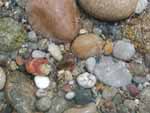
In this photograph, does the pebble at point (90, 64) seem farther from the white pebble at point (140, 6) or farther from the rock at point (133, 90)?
the white pebble at point (140, 6)

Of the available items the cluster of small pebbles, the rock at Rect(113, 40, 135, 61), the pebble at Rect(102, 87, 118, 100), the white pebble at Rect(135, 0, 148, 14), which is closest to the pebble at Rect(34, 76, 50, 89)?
the cluster of small pebbles

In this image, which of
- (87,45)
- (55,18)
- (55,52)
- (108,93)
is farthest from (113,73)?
(55,18)

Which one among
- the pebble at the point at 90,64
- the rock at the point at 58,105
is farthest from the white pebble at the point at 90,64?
the rock at the point at 58,105

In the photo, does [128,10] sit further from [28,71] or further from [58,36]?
[28,71]

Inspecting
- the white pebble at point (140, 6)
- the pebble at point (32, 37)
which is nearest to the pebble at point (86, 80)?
the pebble at point (32, 37)

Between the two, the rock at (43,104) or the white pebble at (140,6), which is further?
the white pebble at (140,6)

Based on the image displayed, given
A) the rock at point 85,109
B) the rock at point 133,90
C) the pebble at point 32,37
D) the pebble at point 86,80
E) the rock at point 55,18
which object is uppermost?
the rock at point 55,18

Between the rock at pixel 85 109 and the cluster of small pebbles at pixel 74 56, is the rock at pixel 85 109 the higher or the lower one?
the lower one

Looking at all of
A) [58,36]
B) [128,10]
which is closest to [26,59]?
[58,36]
